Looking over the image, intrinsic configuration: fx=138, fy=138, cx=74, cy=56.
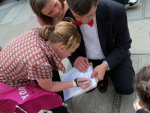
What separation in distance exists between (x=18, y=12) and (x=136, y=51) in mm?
3622

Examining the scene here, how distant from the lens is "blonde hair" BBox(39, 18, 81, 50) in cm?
115

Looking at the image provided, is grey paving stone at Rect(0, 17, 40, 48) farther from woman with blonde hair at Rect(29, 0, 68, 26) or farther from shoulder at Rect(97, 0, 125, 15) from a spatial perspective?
shoulder at Rect(97, 0, 125, 15)

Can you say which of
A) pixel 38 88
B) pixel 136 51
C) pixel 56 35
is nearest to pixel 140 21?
pixel 136 51

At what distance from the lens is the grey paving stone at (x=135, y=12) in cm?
256

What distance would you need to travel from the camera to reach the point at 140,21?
2412mm

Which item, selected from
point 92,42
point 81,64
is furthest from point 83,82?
point 92,42

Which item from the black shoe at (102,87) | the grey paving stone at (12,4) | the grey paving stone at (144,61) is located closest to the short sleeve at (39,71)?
the black shoe at (102,87)

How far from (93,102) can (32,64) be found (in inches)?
39.2

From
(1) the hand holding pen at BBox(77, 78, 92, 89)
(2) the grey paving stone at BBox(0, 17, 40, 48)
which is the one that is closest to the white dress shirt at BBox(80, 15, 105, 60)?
(1) the hand holding pen at BBox(77, 78, 92, 89)

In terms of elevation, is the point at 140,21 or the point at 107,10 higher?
the point at 107,10

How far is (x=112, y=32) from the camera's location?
1.44 m

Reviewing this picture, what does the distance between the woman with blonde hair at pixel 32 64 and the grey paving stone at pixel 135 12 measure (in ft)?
5.88

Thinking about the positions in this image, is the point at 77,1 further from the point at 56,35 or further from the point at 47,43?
the point at 47,43

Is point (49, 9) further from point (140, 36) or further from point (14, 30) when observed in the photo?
point (14, 30)
